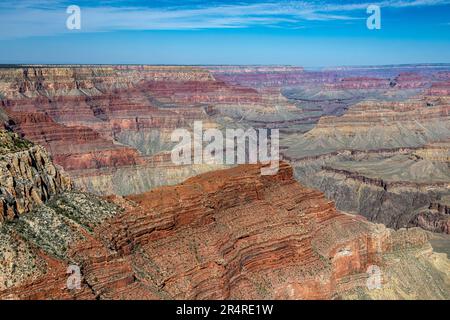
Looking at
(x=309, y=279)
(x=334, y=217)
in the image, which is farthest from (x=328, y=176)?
(x=309, y=279)

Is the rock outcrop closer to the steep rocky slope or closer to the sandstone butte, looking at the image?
the sandstone butte

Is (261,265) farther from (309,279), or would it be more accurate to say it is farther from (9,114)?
(9,114)
